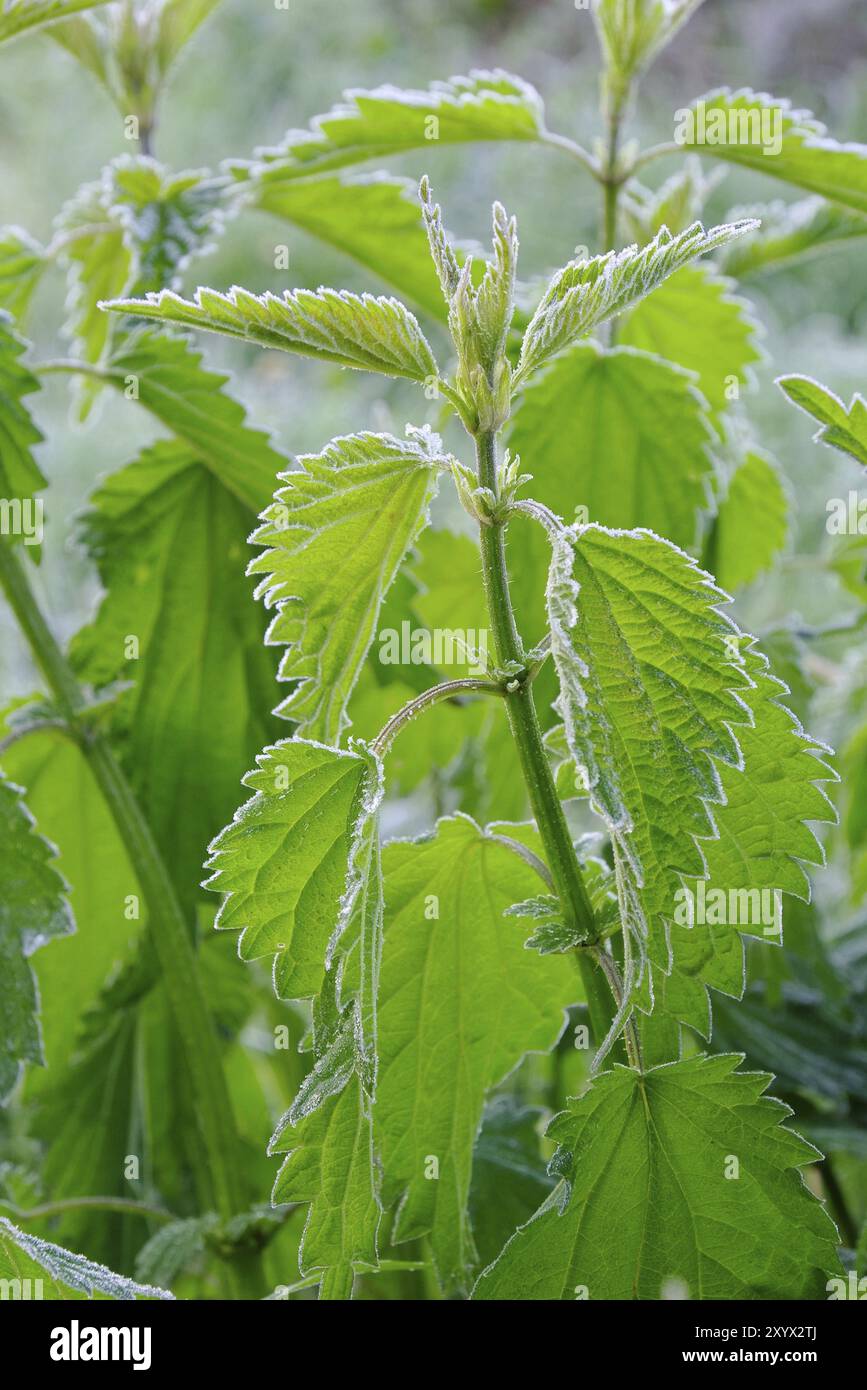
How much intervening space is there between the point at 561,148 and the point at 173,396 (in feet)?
0.70

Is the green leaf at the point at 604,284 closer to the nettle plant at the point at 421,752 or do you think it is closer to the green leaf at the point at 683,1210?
the nettle plant at the point at 421,752

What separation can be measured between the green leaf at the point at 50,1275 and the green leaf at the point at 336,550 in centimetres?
17

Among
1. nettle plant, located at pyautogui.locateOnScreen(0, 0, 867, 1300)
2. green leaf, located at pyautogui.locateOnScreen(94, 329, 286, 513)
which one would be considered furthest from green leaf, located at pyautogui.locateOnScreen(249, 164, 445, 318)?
green leaf, located at pyautogui.locateOnScreen(94, 329, 286, 513)

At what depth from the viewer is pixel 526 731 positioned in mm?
392

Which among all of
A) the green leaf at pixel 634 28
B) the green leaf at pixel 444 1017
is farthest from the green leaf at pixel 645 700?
the green leaf at pixel 634 28

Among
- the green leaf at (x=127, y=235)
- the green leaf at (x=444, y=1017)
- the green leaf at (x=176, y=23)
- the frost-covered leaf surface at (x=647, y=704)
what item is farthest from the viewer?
the green leaf at (x=176, y=23)

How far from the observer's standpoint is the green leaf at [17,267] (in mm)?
665

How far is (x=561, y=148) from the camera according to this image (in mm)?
629

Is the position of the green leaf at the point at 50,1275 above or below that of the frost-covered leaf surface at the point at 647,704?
below

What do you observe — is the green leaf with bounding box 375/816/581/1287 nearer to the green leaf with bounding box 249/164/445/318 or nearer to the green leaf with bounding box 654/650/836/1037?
the green leaf with bounding box 654/650/836/1037

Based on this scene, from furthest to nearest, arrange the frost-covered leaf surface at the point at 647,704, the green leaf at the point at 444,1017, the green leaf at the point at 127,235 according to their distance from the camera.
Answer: the green leaf at the point at 127,235 → the green leaf at the point at 444,1017 → the frost-covered leaf surface at the point at 647,704

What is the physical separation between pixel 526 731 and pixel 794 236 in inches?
16.8

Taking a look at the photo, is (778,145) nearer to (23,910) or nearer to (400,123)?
(400,123)

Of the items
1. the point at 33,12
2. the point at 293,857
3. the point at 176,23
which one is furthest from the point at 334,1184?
the point at 176,23
